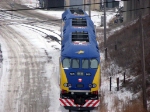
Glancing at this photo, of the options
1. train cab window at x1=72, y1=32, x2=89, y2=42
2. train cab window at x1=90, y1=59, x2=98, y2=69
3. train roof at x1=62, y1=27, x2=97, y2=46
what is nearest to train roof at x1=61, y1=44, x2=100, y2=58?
train cab window at x1=90, y1=59, x2=98, y2=69

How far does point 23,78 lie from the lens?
2669cm

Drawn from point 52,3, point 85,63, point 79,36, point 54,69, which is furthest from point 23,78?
point 52,3

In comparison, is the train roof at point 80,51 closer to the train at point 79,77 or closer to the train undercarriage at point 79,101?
the train at point 79,77

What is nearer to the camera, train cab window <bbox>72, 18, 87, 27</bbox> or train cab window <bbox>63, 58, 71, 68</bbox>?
train cab window <bbox>63, 58, 71, 68</bbox>

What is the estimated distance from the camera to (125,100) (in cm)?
2216

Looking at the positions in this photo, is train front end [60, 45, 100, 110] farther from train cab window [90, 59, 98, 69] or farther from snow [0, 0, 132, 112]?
snow [0, 0, 132, 112]

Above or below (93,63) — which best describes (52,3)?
above

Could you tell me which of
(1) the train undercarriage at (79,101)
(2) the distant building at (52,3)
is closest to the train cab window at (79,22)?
(1) the train undercarriage at (79,101)

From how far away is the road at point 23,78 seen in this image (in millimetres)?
22109

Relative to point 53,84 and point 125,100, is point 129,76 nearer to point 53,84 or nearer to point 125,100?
point 125,100

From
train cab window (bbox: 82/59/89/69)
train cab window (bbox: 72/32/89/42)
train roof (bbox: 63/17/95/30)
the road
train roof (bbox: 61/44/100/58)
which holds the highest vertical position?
train roof (bbox: 63/17/95/30)

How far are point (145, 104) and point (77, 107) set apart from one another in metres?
3.61

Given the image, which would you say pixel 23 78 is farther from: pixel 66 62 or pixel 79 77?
pixel 79 77

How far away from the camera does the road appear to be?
2211 cm
